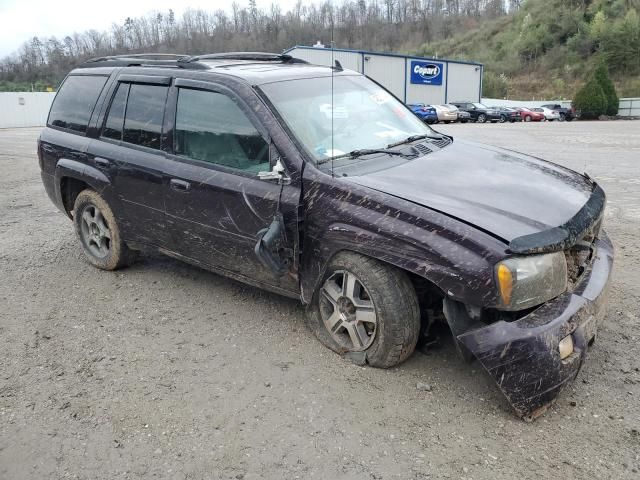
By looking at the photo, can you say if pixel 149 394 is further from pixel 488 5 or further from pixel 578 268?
pixel 488 5

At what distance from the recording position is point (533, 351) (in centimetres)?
276

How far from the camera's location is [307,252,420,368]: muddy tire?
325 centimetres

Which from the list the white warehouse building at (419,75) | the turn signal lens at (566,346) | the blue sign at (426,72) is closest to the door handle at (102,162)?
the turn signal lens at (566,346)

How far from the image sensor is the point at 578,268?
3.37 meters

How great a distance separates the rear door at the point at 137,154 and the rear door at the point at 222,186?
162 millimetres

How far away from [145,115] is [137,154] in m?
0.32

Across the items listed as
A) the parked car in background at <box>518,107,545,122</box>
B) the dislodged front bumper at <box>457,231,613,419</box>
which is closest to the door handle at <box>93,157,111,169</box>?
the dislodged front bumper at <box>457,231,613,419</box>

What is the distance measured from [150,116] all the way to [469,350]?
9.91 feet

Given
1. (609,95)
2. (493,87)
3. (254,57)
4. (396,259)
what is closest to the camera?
(396,259)

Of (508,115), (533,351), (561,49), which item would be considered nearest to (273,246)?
(533,351)

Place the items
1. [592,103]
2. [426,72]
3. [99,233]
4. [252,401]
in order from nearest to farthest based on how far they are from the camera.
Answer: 1. [252,401]
2. [99,233]
3. [592,103]
4. [426,72]

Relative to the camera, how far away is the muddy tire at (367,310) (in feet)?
10.6

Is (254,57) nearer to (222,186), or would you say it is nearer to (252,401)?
(222,186)

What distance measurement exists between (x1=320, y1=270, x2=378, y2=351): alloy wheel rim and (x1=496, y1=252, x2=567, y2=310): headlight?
31.9 inches
